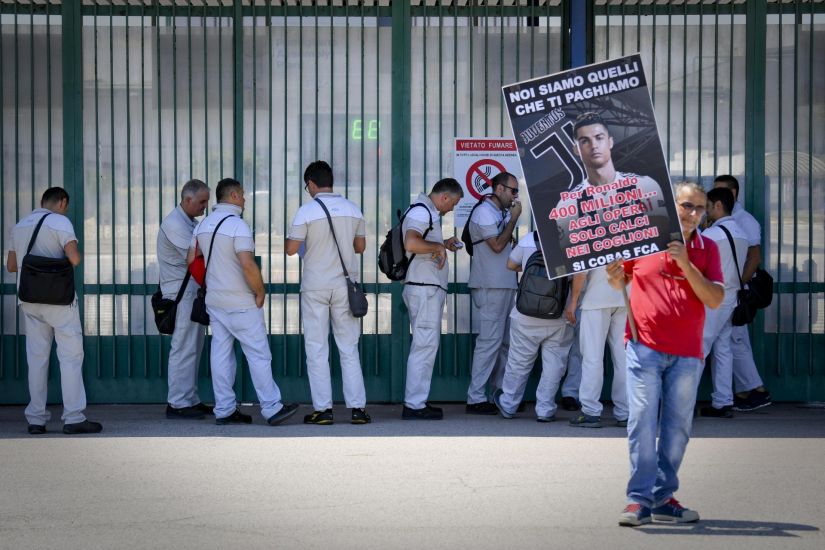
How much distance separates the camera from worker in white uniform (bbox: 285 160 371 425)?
391 inches

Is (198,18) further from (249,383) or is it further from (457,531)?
(457,531)

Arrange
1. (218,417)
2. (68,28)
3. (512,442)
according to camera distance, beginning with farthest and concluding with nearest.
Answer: (68,28), (218,417), (512,442)

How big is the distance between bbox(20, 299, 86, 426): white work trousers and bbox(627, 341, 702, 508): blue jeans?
4.55 m

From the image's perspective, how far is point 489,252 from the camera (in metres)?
10.6

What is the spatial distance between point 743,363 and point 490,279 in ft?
A: 7.40

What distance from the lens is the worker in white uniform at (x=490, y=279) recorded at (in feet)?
34.8

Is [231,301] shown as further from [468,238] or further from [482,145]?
[482,145]

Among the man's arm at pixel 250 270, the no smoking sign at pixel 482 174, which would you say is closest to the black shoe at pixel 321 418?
the man's arm at pixel 250 270

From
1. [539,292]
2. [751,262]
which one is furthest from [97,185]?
[751,262]

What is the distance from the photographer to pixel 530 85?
6.99 m

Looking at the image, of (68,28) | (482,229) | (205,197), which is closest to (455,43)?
(482,229)

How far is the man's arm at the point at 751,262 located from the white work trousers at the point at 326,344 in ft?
10.7

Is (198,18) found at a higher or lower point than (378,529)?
higher

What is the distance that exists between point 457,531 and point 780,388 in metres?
5.50
